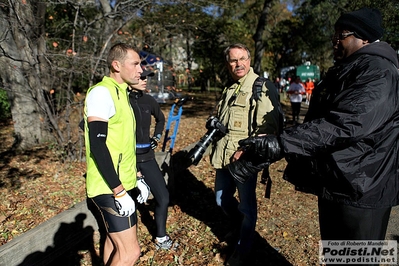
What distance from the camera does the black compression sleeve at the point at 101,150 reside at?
2002mm

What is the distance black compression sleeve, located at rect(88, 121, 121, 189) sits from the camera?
2002 mm

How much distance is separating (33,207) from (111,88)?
277 cm

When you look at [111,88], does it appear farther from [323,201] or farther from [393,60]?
[393,60]

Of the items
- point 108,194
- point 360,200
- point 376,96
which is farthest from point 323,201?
point 108,194

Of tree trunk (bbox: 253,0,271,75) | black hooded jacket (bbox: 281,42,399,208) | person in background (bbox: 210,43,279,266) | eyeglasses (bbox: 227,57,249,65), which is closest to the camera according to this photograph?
black hooded jacket (bbox: 281,42,399,208)

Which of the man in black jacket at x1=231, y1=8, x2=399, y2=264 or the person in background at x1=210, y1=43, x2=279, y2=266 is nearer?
the man in black jacket at x1=231, y1=8, x2=399, y2=264

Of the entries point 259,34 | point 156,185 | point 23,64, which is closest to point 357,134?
point 156,185

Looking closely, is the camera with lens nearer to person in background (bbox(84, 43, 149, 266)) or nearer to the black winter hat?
person in background (bbox(84, 43, 149, 266))

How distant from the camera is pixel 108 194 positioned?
2172 mm

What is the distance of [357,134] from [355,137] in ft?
0.06

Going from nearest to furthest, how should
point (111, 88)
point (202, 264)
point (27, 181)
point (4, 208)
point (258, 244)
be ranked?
point (111, 88), point (202, 264), point (258, 244), point (4, 208), point (27, 181)

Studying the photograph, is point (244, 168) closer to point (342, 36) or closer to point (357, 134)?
point (357, 134)

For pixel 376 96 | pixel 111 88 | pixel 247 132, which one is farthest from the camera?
pixel 247 132

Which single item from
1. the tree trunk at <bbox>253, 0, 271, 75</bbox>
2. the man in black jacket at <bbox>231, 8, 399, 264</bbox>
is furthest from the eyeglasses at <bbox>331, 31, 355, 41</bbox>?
the tree trunk at <bbox>253, 0, 271, 75</bbox>
